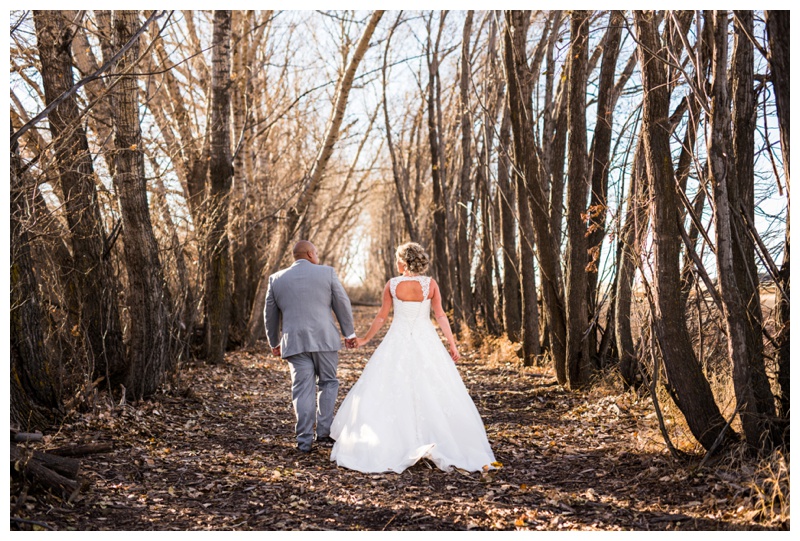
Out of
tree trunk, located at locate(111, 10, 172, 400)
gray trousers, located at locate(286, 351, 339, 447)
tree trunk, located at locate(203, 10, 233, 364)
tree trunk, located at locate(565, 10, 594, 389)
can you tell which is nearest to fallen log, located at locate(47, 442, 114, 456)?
gray trousers, located at locate(286, 351, 339, 447)

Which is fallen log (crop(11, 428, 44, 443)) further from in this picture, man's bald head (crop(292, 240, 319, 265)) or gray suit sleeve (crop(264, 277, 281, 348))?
man's bald head (crop(292, 240, 319, 265))

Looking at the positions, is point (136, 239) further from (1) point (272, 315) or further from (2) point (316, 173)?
(2) point (316, 173)

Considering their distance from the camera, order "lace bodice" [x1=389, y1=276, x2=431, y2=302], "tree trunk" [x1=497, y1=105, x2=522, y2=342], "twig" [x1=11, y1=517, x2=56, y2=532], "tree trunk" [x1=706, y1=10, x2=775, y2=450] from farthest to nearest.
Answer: "tree trunk" [x1=497, y1=105, x2=522, y2=342] < "lace bodice" [x1=389, y1=276, x2=431, y2=302] < "tree trunk" [x1=706, y1=10, x2=775, y2=450] < "twig" [x1=11, y1=517, x2=56, y2=532]

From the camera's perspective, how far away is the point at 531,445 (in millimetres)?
6574

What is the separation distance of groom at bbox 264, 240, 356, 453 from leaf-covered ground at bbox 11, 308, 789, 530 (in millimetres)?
424

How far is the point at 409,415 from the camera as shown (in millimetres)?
5961

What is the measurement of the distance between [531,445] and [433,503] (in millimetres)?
2007

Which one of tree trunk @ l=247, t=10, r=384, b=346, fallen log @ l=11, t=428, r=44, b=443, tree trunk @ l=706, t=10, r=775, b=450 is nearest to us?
tree trunk @ l=706, t=10, r=775, b=450

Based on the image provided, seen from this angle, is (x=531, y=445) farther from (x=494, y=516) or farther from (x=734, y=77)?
(x=734, y=77)

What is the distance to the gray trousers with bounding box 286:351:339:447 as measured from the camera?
6.36 meters

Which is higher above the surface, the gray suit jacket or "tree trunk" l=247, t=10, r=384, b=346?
"tree trunk" l=247, t=10, r=384, b=346

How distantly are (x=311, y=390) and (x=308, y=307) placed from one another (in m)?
0.74
